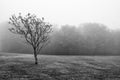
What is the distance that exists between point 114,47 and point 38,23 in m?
52.4

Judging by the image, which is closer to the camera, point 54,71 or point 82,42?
point 54,71

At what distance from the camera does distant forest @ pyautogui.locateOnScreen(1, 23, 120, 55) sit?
6103cm

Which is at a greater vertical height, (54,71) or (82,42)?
(82,42)

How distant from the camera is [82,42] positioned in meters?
61.3

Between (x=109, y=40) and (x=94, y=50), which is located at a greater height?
(x=109, y=40)

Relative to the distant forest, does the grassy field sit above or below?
below

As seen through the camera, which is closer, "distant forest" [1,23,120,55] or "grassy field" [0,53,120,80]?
"grassy field" [0,53,120,80]

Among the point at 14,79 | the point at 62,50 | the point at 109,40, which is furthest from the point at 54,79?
the point at 109,40

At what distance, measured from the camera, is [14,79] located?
1514 cm

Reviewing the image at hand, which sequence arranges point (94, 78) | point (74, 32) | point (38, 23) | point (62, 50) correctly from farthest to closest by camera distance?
1. point (74, 32)
2. point (62, 50)
3. point (38, 23)
4. point (94, 78)

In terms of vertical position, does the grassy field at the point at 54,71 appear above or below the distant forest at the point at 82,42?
below

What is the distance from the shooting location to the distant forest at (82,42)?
6103 cm

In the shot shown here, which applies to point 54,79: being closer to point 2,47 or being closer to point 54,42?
point 54,42

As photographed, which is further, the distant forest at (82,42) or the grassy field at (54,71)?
the distant forest at (82,42)
